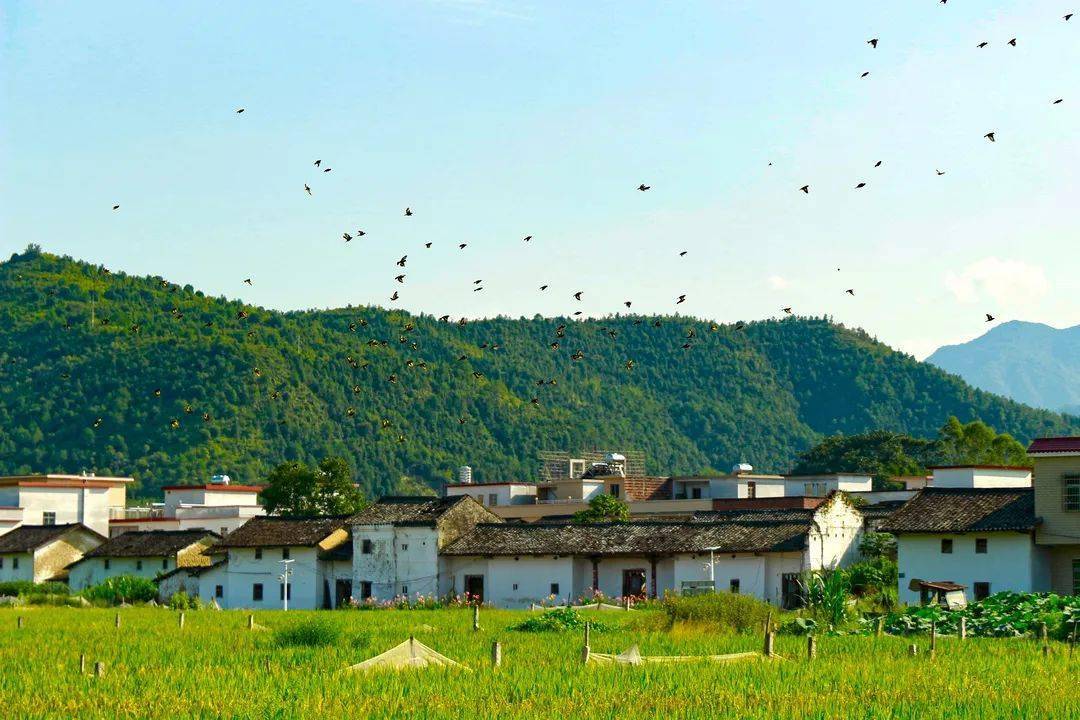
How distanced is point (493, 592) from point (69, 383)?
91.1m

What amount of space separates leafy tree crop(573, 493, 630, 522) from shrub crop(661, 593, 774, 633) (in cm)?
3804

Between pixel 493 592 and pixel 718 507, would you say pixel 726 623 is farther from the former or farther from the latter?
pixel 718 507

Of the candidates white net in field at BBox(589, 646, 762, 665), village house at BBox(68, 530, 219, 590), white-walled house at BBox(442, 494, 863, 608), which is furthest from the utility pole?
white net in field at BBox(589, 646, 762, 665)

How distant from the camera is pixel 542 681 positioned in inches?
1061

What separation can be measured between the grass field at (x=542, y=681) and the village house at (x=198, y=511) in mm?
52496

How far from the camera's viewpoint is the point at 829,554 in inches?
2432

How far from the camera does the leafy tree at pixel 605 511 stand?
79.1 meters

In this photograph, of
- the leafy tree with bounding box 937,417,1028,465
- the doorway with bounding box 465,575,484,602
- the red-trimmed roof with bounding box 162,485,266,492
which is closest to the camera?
the doorway with bounding box 465,575,484,602

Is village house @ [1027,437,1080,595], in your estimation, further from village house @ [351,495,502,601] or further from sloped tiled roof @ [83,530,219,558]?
sloped tiled roof @ [83,530,219,558]

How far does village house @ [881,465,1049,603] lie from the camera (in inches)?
2090

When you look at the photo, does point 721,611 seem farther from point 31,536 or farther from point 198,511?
point 198,511

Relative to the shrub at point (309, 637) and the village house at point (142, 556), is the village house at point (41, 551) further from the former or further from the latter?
the shrub at point (309, 637)

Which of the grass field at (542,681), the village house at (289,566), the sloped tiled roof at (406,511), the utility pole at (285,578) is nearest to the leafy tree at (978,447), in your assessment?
the sloped tiled roof at (406,511)

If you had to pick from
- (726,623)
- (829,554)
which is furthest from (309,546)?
(726,623)
